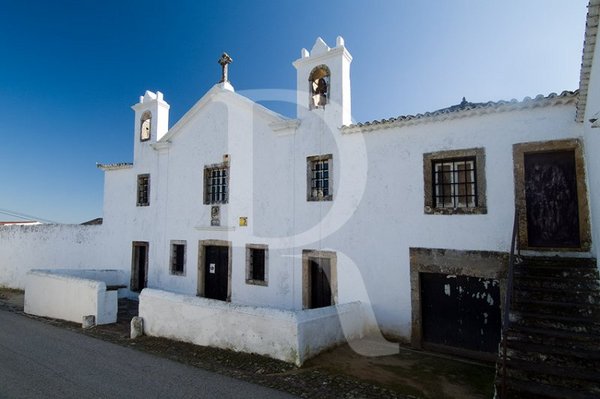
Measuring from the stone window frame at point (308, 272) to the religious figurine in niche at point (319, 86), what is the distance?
15.0ft

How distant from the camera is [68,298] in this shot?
12016mm

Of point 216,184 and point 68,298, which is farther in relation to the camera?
point 216,184

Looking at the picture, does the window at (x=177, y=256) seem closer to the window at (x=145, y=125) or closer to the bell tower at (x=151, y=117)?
the bell tower at (x=151, y=117)

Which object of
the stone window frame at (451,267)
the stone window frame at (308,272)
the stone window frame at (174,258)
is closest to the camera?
the stone window frame at (451,267)

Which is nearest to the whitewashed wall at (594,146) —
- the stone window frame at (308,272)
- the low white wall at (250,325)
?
the low white wall at (250,325)

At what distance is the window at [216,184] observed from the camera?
43.1ft

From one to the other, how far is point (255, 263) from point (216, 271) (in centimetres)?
180

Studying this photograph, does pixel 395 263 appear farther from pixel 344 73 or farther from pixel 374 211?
pixel 344 73

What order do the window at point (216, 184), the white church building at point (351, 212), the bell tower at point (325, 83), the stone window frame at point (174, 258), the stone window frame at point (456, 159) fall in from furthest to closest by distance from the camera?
the stone window frame at point (174, 258), the window at point (216, 184), the bell tower at point (325, 83), the stone window frame at point (456, 159), the white church building at point (351, 212)

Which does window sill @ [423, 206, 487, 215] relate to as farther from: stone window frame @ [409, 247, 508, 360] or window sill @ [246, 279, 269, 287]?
window sill @ [246, 279, 269, 287]

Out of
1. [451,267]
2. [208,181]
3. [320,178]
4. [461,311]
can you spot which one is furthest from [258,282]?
[461,311]

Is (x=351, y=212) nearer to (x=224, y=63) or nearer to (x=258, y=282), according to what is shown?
(x=258, y=282)

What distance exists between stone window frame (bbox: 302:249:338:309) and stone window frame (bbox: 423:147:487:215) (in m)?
3.04

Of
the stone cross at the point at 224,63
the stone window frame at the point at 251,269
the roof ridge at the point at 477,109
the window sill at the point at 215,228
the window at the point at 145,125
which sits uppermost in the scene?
the stone cross at the point at 224,63
